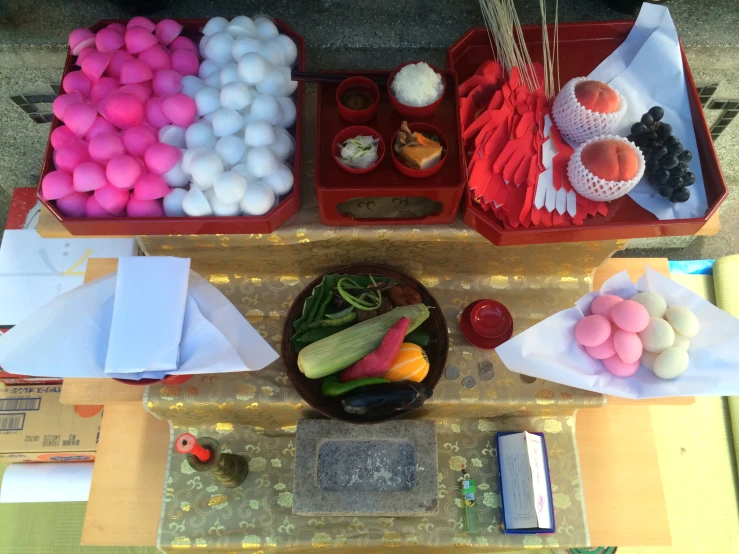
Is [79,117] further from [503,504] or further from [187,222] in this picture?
[503,504]

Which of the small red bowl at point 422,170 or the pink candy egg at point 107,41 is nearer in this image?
the small red bowl at point 422,170

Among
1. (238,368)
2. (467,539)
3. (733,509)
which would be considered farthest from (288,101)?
(733,509)

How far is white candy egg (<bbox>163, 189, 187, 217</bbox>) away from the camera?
1018 mm

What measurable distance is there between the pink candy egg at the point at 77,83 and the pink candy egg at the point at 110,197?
236mm

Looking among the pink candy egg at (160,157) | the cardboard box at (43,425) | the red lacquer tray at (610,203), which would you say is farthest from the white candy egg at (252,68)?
the cardboard box at (43,425)

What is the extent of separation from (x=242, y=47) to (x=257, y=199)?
1.10 feet

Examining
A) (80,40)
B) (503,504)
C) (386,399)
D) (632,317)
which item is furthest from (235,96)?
(503,504)

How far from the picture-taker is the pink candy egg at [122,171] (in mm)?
972

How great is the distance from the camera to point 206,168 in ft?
3.19

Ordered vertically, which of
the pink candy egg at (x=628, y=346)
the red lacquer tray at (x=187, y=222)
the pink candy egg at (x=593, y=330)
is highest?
the red lacquer tray at (x=187, y=222)

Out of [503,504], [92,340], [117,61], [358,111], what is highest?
[117,61]

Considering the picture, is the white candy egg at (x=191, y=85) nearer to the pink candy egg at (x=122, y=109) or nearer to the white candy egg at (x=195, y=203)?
the pink candy egg at (x=122, y=109)

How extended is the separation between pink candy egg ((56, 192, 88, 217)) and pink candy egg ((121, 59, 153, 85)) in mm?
255

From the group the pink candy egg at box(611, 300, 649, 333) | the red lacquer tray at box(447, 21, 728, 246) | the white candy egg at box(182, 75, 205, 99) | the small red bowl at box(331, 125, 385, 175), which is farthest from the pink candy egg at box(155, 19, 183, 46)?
the pink candy egg at box(611, 300, 649, 333)
